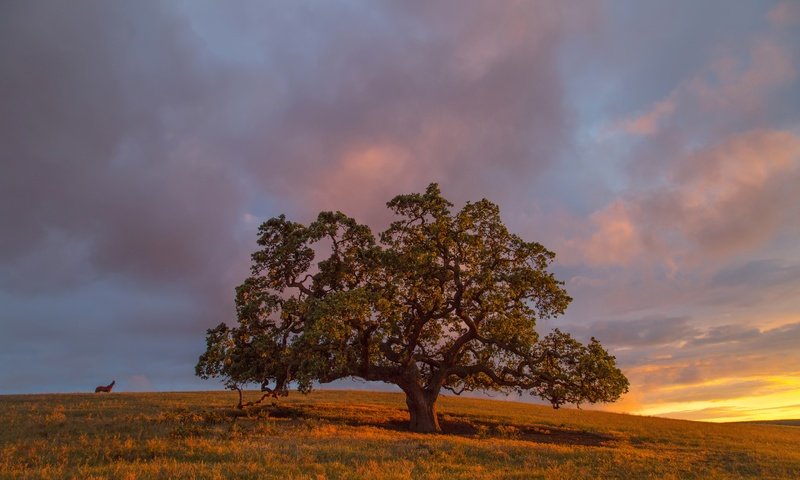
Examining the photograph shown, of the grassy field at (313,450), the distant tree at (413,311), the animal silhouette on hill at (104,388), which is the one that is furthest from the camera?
the animal silhouette on hill at (104,388)

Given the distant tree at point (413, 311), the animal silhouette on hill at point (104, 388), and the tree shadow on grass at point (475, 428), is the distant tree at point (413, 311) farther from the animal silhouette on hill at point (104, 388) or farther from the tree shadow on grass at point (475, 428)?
the animal silhouette on hill at point (104, 388)

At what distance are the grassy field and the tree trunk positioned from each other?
107 centimetres

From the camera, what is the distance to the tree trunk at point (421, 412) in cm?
3431

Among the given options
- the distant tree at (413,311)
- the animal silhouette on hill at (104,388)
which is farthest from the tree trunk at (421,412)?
the animal silhouette on hill at (104,388)

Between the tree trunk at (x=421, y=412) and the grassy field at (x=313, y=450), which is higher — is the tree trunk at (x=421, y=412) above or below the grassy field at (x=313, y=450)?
above

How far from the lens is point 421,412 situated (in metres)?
34.6

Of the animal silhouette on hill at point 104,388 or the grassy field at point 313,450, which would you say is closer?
the grassy field at point 313,450

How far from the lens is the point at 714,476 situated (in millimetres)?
21422

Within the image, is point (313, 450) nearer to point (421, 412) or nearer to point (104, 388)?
point (421, 412)

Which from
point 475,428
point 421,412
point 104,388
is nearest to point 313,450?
point 421,412

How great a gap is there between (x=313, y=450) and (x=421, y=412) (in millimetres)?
14031

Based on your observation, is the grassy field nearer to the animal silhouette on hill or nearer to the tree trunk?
the tree trunk

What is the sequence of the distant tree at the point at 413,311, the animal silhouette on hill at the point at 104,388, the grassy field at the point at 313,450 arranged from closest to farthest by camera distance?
the grassy field at the point at 313,450 → the distant tree at the point at 413,311 → the animal silhouette on hill at the point at 104,388

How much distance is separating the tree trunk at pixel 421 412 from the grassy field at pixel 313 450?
41.9 inches
